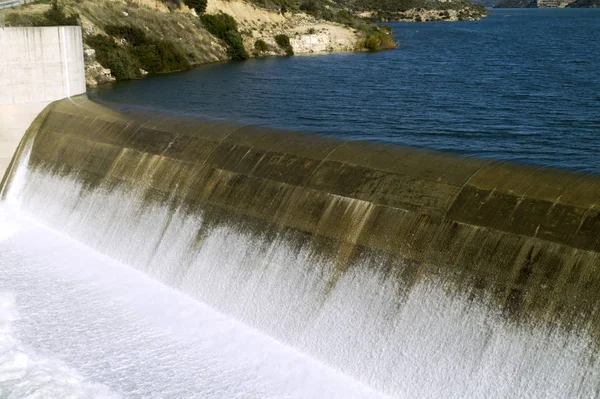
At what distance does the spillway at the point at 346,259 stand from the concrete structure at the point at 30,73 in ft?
16.9

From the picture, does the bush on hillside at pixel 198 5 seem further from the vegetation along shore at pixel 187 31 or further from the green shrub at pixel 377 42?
the green shrub at pixel 377 42

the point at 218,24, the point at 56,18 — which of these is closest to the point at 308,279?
the point at 56,18

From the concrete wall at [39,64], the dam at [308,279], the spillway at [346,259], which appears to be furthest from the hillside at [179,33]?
the dam at [308,279]

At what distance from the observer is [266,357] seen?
38.9ft

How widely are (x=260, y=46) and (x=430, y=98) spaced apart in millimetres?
28906

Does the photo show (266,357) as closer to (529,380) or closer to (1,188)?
(529,380)

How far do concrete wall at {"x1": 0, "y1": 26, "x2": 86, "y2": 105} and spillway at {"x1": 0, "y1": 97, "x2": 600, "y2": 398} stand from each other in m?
5.81

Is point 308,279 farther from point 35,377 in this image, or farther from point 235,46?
point 235,46

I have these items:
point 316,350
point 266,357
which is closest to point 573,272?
point 316,350

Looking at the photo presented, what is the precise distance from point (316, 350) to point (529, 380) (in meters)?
3.52

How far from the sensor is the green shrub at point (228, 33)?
49.4 m

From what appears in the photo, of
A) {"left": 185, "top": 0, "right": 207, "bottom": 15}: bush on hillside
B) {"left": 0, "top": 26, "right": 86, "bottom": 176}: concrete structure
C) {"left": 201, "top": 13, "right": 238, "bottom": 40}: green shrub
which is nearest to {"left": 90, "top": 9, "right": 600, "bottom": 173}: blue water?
{"left": 0, "top": 26, "right": 86, "bottom": 176}: concrete structure

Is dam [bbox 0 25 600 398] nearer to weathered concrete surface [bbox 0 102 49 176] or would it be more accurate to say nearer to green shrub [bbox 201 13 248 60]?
weathered concrete surface [bbox 0 102 49 176]

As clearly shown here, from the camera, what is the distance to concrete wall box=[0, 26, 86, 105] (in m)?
21.6
